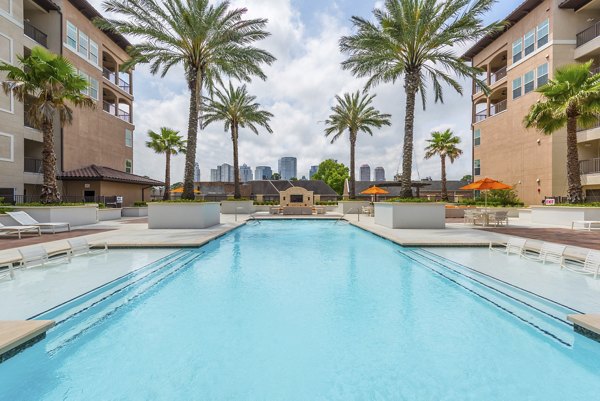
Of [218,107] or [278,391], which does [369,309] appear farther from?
[218,107]

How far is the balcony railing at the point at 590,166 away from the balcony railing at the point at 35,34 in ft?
140

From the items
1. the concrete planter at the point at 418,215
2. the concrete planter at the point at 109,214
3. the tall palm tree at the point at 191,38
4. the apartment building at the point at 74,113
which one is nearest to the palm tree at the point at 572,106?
the concrete planter at the point at 418,215

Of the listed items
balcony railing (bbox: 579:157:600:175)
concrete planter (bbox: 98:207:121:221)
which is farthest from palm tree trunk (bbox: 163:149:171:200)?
balcony railing (bbox: 579:157:600:175)

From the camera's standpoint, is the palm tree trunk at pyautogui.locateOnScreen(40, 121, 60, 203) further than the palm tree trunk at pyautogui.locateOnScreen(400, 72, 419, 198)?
No

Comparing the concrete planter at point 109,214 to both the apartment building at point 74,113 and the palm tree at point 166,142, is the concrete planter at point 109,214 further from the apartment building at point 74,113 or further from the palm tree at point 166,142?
the palm tree at point 166,142

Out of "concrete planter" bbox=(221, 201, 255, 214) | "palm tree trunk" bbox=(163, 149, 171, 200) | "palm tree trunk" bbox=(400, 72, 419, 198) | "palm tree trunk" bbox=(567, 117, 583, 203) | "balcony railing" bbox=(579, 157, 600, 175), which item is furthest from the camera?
"palm tree trunk" bbox=(163, 149, 171, 200)

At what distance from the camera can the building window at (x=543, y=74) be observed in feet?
78.0

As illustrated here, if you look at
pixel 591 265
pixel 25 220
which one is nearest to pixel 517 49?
pixel 591 265

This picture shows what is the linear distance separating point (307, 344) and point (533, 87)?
31.3 metres

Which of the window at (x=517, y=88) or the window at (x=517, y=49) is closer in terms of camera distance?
the window at (x=517, y=49)

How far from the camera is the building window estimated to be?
23766 mm

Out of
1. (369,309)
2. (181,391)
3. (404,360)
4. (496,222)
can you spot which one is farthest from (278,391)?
(496,222)

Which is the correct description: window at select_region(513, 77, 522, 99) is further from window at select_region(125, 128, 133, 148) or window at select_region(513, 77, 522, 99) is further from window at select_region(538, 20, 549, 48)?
window at select_region(125, 128, 133, 148)

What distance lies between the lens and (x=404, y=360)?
13.0ft
